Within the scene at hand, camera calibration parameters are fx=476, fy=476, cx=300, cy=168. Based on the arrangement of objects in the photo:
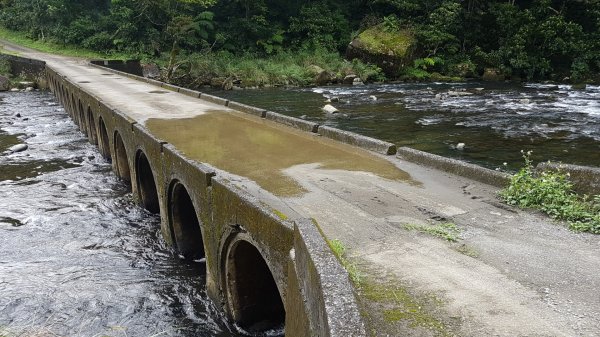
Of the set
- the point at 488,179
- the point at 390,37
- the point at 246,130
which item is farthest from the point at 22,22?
the point at 488,179

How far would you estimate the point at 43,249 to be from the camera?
10.6 metres

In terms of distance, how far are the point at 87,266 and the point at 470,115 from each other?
697 inches

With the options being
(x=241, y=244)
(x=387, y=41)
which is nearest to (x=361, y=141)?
(x=241, y=244)

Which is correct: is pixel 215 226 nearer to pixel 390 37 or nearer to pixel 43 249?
pixel 43 249

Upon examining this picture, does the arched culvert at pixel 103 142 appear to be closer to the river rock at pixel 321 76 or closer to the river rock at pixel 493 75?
the river rock at pixel 321 76

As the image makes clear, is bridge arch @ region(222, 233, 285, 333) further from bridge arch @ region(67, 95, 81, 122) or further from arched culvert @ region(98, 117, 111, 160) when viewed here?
bridge arch @ region(67, 95, 81, 122)

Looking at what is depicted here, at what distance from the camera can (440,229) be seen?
19.3ft

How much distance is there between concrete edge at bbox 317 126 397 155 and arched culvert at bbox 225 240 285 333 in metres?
3.55

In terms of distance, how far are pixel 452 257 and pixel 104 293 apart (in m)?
6.61

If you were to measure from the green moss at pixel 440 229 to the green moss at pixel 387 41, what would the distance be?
111 ft

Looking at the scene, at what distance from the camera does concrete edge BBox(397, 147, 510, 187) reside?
7.55 meters

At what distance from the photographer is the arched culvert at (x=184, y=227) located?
10.4 m

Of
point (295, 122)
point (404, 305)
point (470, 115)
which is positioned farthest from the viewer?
point (470, 115)

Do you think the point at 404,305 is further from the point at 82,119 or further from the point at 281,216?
the point at 82,119
